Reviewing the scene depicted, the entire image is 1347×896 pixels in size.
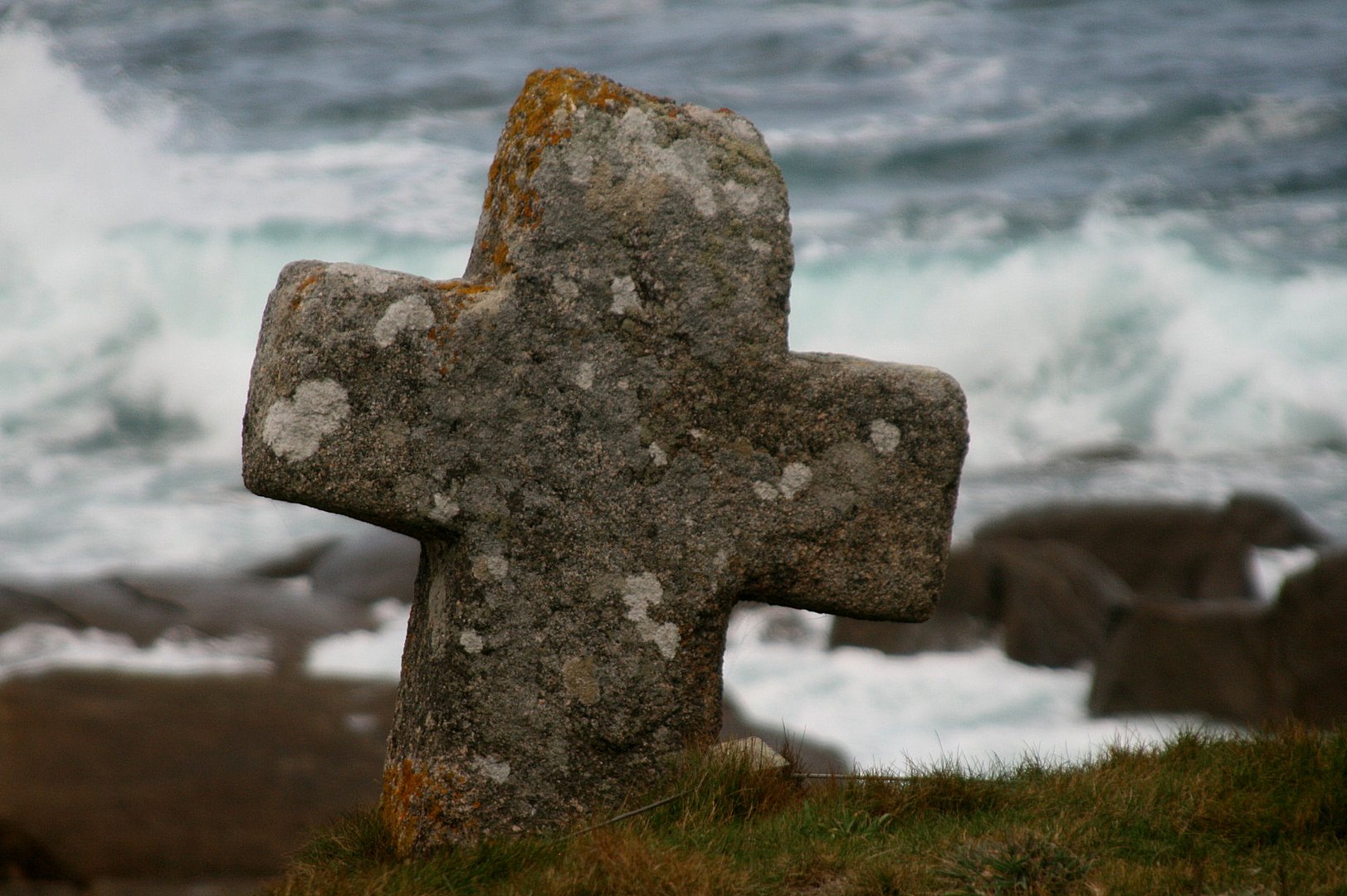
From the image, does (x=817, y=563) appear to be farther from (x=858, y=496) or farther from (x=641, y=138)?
(x=641, y=138)

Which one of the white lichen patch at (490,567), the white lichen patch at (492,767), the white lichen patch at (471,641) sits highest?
the white lichen patch at (490,567)

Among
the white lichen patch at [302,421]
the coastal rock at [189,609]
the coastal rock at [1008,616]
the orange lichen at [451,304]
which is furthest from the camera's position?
the coastal rock at [1008,616]

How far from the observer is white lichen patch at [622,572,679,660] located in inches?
153

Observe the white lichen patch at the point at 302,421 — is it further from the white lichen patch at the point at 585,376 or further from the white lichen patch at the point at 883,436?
the white lichen patch at the point at 883,436

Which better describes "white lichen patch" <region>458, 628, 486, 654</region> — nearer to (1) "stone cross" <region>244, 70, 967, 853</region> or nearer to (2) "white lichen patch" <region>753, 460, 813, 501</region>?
(1) "stone cross" <region>244, 70, 967, 853</region>

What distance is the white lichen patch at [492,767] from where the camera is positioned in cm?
382

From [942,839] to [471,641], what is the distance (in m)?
1.45

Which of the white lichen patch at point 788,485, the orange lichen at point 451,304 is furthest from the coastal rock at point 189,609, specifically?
the white lichen patch at point 788,485

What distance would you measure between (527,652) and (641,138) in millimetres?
1582

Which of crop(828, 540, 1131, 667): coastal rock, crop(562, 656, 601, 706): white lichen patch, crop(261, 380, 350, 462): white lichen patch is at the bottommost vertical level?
crop(828, 540, 1131, 667): coastal rock

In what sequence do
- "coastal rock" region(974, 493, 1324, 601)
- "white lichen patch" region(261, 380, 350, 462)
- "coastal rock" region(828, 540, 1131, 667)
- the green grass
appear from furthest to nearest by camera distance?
"coastal rock" region(974, 493, 1324, 601) < "coastal rock" region(828, 540, 1131, 667) < "white lichen patch" region(261, 380, 350, 462) < the green grass

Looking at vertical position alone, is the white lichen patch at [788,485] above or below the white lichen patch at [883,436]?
below

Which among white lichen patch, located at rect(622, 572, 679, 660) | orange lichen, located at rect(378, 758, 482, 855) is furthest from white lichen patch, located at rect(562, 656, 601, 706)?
orange lichen, located at rect(378, 758, 482, 855)

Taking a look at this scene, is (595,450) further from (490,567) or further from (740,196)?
(740,196)
